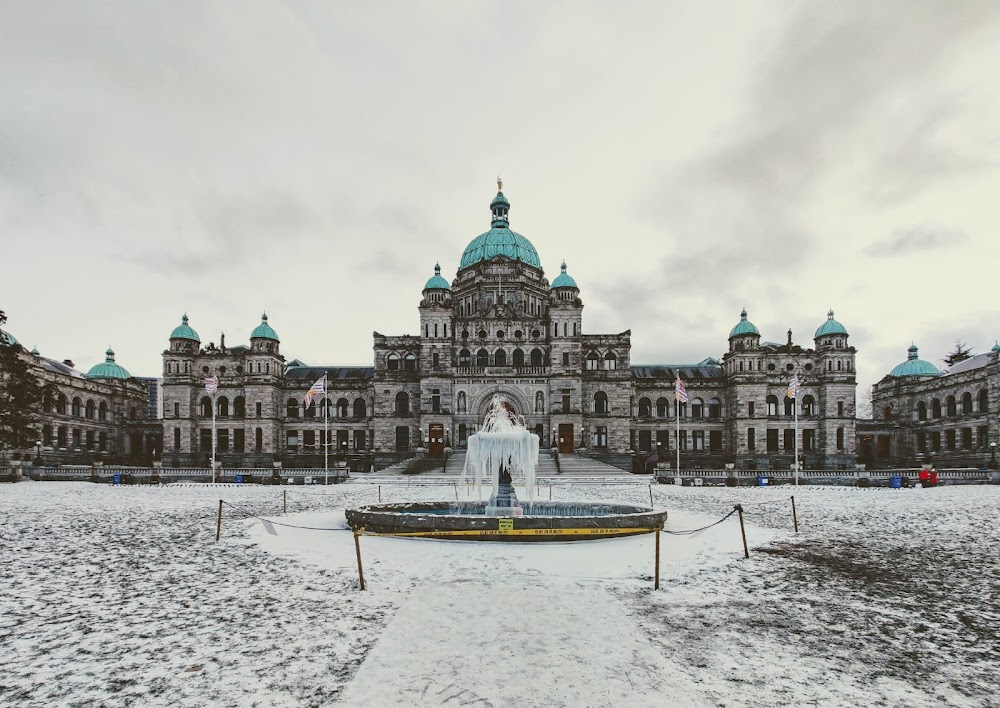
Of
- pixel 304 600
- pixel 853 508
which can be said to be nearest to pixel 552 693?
pixel 304 600

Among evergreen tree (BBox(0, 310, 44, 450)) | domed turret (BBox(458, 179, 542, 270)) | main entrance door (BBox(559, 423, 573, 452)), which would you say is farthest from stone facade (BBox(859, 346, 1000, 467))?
evergreen tree (BBox(0, 310, 44, 450))

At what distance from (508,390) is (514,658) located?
50.4 meters

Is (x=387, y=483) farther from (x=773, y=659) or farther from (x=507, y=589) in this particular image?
(x=773, y=659)

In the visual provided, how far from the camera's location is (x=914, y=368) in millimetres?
66875

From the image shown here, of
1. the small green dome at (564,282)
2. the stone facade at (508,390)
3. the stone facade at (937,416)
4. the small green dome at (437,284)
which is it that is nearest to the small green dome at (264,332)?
the stone facade at (508,390)

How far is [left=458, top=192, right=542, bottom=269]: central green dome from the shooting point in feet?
219

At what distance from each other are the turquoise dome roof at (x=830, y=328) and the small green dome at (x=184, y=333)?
226ft

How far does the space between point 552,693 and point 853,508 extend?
2195cm

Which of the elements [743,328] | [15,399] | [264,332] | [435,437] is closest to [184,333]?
[264,332]

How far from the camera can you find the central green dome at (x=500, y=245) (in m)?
66.8

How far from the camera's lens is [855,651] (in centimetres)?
741

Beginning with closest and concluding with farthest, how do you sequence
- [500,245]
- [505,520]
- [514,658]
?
[514,658] → [505,520] → [500,245]

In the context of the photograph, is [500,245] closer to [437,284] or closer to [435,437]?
[437,284]

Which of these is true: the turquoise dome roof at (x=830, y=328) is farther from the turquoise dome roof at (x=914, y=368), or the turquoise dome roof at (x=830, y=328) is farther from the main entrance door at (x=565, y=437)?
the main entrance door at (x=565, y=437)
